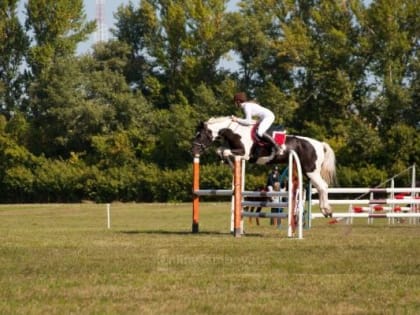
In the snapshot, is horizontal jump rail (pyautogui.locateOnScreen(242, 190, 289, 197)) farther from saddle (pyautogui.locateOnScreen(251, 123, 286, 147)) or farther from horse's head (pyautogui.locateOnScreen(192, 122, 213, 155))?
horse's head (pyautogui.locateOnScreen(192, 122, 213, 155))

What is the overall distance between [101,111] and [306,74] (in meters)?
14.5

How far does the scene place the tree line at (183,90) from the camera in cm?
6931

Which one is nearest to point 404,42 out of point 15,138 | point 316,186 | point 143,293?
point 15,138

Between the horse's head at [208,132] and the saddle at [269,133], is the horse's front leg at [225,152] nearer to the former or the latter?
the horse's head at [208,132]

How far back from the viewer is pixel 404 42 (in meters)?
68.5

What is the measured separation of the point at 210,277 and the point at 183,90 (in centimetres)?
6492

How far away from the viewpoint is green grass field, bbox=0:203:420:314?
995 centimetres

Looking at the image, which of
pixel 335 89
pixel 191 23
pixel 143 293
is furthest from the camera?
pixel 191 23

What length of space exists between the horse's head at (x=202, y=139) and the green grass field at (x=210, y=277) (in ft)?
10.2

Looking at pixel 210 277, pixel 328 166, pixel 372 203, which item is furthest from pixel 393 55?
pixel 210 277

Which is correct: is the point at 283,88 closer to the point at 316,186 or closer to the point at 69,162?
the point at 69,162

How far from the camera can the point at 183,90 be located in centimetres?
7675

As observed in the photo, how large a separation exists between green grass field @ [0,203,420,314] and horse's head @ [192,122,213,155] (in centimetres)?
310

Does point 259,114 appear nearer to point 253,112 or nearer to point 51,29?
point 253,112
